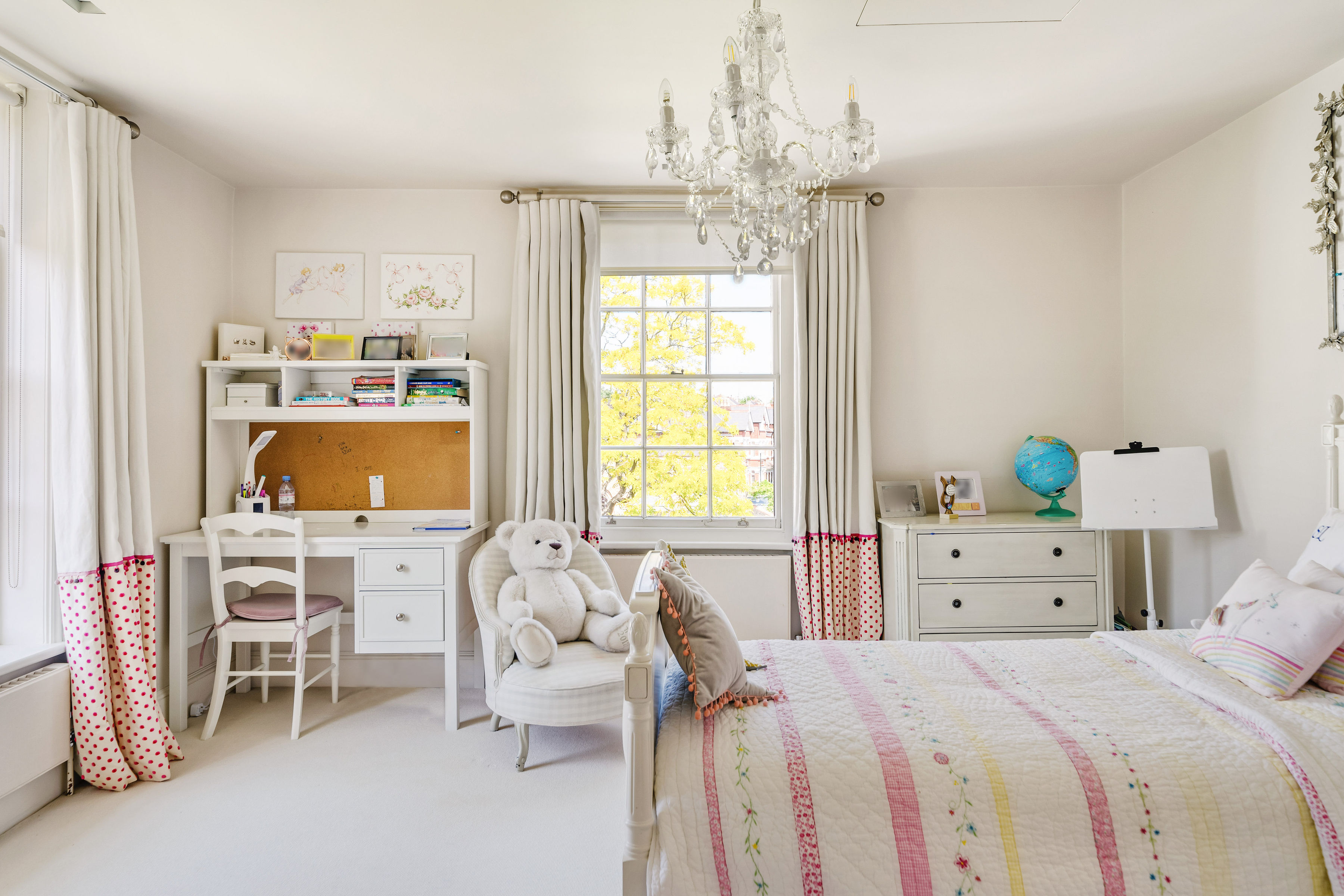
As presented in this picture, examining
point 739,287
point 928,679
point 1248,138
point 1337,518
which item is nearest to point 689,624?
point 928,679

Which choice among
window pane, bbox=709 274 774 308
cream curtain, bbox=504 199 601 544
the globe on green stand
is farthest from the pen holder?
the globe on green stand

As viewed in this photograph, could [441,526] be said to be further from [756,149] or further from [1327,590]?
[1327,590]

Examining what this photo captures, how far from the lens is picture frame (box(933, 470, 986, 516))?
3498mm

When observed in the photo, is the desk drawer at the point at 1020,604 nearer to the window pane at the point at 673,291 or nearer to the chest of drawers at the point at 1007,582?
the chest of drawers at the point at 1007,582

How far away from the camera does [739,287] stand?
3.72m

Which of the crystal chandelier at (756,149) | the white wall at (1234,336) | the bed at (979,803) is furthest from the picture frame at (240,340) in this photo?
the white wall at (1234,336)

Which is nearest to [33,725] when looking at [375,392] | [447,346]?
[375,392]

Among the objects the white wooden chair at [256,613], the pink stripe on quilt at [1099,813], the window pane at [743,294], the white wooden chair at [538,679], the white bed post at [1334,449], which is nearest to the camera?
the pink stripe on quilt at [1099,813]

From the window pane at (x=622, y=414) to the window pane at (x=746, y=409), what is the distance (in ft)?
1.31

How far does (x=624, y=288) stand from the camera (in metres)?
3.72

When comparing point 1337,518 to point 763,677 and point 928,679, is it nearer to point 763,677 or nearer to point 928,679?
point 928,679

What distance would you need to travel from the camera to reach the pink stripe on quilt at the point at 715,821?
1468 millimetres

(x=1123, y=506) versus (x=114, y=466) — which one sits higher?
(x=114, y=466)

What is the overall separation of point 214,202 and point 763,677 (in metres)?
3.40
